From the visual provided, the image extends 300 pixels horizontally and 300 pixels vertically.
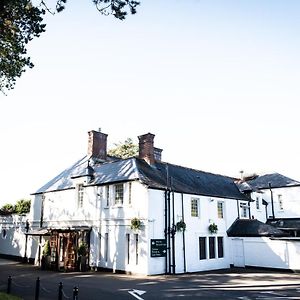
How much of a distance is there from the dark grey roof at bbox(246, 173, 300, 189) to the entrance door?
10671 millimetres

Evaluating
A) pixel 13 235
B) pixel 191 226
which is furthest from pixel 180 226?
pixel 13 235

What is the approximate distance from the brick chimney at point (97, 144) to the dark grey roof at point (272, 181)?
17799 mm

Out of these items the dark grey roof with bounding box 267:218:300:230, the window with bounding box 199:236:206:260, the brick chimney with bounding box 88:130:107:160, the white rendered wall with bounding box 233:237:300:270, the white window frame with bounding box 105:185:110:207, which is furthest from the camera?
the dark grey roof with bounding box 267:218:300:230

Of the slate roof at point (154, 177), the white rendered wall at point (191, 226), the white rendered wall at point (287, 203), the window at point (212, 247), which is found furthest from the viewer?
the white rendered wall at point (287, 203)

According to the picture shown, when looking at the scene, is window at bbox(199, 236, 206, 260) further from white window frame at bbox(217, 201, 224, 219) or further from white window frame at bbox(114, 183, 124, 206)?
white window frame at bbox(114, 183, 124, 206)

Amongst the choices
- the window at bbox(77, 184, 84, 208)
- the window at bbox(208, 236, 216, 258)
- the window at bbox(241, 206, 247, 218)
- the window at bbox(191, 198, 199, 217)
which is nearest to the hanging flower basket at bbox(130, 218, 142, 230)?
the window at bbox(191, 198, 199, 217)

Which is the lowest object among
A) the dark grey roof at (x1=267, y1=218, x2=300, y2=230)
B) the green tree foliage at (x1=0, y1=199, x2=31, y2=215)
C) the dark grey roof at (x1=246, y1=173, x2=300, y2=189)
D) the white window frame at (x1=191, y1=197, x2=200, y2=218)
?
the dark grey roof at (x1=267, y1=218, x2=300, y2=230)

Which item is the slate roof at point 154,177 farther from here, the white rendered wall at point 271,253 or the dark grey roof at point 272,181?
the dark grey roof at point 272,181

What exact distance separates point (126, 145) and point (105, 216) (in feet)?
83.4

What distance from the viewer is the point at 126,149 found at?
49250 millimetres

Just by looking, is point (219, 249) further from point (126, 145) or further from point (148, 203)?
point (126, 145)

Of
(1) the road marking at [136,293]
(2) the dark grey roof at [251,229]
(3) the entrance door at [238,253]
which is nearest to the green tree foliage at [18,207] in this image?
(2) the dark grey roof at [251,229]

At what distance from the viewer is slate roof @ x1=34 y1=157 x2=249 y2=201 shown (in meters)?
24.3

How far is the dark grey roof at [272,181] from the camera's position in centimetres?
3747
